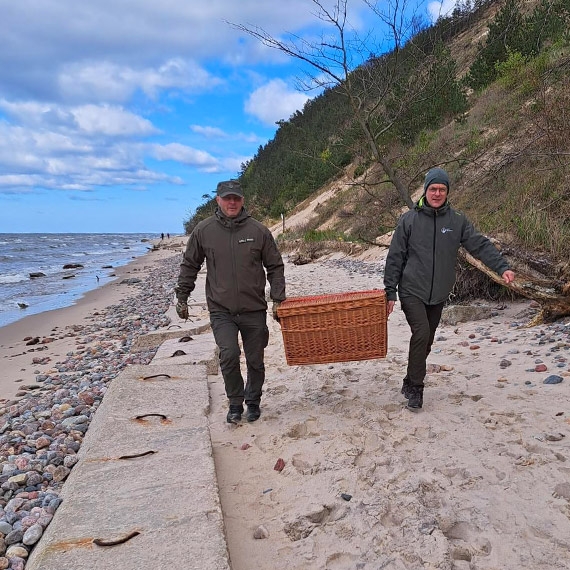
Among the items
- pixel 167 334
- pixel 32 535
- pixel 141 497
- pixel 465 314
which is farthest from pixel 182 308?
pixel 465 314

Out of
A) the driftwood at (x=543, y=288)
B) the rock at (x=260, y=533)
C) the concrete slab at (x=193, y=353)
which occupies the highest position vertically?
the driftwood at (x=543, y=288)

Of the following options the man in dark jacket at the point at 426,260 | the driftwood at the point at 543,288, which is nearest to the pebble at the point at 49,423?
the man in dark jacket at the point at 426,260

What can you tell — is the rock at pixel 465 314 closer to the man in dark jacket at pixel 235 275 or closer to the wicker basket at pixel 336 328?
the wicker basket at pixel 336 328

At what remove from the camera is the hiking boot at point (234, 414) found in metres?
4.32

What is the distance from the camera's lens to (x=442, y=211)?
3.97 metres

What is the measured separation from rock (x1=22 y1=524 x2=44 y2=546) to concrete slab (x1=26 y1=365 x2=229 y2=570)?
251mm

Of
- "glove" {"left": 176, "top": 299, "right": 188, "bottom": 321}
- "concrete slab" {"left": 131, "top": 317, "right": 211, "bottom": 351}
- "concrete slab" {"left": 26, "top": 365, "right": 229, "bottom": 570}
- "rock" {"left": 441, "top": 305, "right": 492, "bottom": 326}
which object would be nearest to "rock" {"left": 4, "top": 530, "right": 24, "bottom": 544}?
"concrete slab" {"left": 26, "top": 365, "right": 229, "bottom": 570}

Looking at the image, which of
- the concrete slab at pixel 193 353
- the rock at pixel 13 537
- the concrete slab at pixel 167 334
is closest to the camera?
the rock at pixel 13 537

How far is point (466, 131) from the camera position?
19656 millimetres

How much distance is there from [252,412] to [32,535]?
194 centimetres

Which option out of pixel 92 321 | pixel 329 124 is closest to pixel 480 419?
pixel 92 321

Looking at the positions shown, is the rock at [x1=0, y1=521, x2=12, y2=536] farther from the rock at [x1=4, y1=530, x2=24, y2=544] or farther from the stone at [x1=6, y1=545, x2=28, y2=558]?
the stone at [x1=6, y1=545, x2=28, y2=558]

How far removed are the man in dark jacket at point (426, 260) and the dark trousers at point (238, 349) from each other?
1.16 meters

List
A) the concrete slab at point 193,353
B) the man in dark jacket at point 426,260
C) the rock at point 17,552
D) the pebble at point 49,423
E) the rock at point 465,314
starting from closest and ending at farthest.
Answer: the rock at point 17,552, the pebble at point 49,423, the man in dark jacket at point 426,260, the concrete slab at point 193,353, the rock at point 465,314
